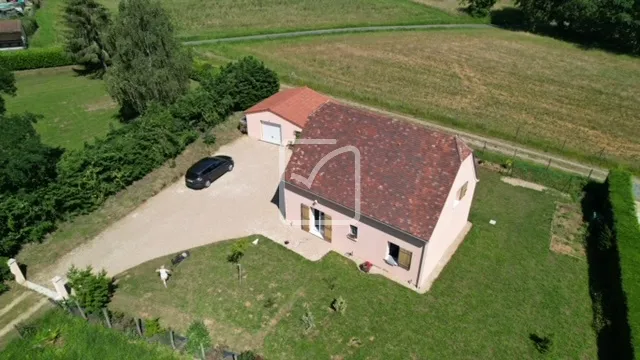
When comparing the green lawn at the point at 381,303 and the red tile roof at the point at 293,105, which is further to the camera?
the red tile roof at the point at 293,105

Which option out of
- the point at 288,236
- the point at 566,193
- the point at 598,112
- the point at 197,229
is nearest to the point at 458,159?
the point at 288,236

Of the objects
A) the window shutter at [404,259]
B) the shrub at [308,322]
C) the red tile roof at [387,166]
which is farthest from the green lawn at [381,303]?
the red tile roof at [387,166]

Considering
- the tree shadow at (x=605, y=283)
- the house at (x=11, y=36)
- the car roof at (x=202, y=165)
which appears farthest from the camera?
the house at (x=11, y=36)

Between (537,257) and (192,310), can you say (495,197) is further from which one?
(192,310)

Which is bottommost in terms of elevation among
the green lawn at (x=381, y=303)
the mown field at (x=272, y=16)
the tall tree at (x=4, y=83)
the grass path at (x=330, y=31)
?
the green lawn at (x=381, y=303)

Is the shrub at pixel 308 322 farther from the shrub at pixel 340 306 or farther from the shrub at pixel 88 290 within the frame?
the shrub at pixel 88 290

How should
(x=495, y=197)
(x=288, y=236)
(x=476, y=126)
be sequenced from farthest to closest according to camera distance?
(x=476, y=126) → (x=495, y=197) → (x=288, y=236)

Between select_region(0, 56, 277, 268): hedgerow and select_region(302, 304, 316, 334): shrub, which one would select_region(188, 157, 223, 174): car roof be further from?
select_region(302, 304, 316, 334): shrub
